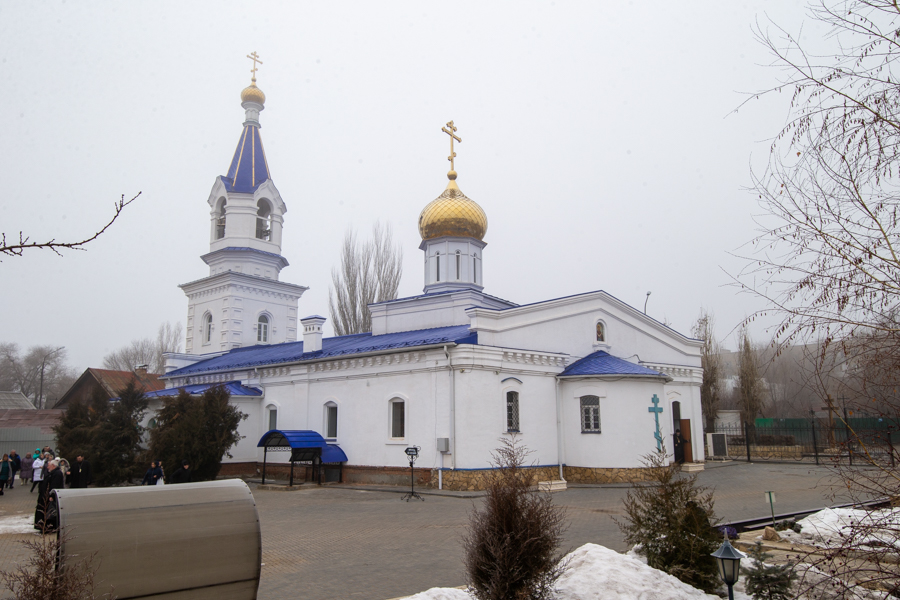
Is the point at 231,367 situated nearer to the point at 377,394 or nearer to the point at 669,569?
the point at 377,394

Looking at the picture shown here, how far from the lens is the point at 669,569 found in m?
7.36

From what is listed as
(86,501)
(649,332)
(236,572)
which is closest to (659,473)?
(236,572)

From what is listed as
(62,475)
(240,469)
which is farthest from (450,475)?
(240,469)

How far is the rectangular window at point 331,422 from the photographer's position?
2219cm

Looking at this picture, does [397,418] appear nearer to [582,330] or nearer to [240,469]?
[582,330]

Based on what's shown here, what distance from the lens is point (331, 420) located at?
73.5 feet

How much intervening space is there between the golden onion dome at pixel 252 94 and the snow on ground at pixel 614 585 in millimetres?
31374

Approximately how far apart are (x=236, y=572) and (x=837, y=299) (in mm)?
5344

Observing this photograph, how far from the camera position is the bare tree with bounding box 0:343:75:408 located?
210 ft

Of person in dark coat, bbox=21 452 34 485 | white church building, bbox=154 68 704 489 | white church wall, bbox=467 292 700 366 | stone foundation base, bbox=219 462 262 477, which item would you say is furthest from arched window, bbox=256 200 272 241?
white church wall, bbox=467 292 700 366

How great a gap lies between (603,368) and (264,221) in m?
20.2

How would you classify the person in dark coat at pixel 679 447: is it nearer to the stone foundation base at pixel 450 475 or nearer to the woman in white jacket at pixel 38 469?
the stone foundation base at pixel 450 475

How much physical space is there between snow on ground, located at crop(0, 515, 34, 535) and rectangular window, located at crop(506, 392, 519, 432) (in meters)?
12.3

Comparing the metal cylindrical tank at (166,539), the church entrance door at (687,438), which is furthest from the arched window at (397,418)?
the metal cylindrical tank at (166,539)
